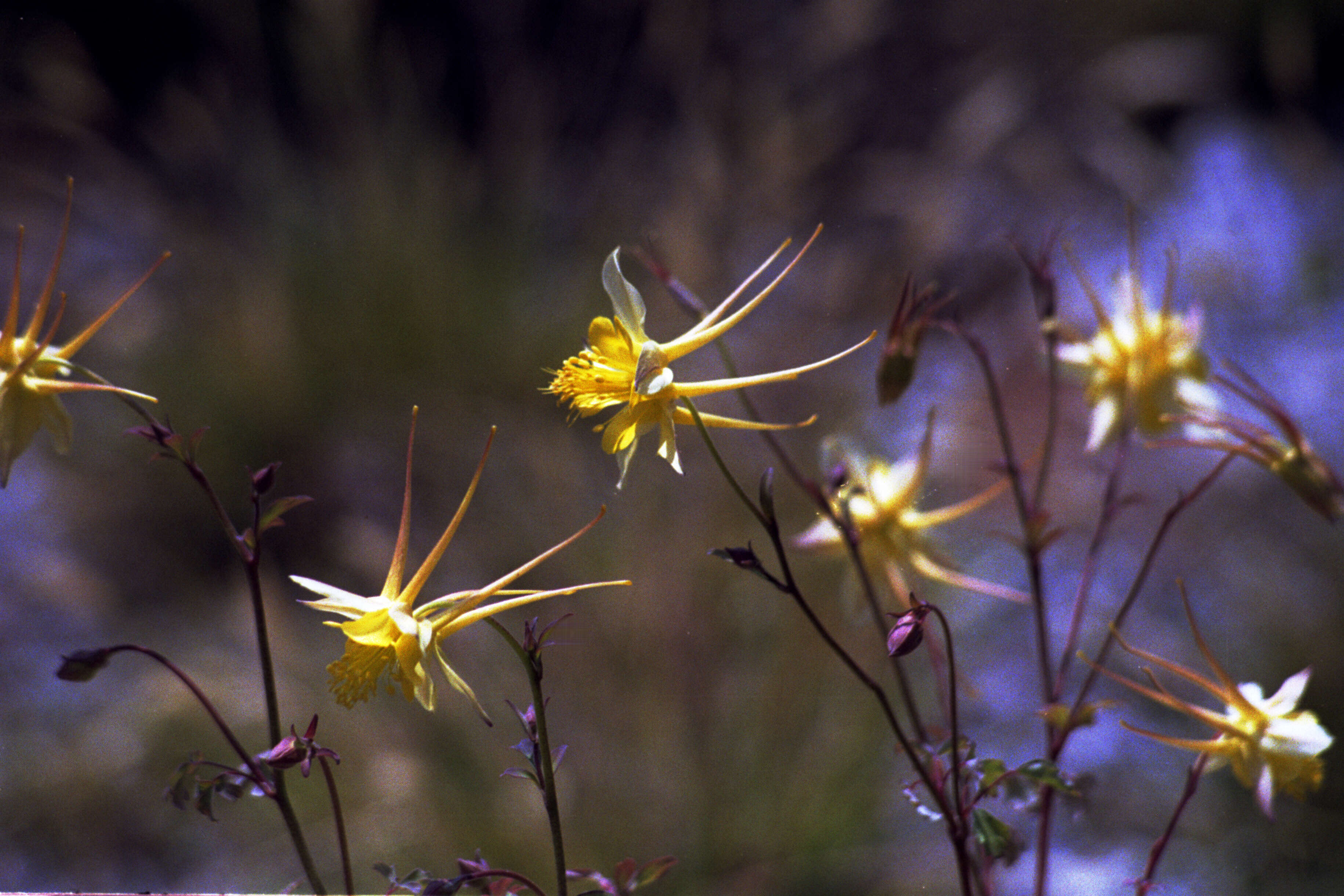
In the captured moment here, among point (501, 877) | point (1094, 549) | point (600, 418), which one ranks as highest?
point (600, 418)

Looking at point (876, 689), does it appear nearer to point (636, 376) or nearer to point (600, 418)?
point (636, 376)

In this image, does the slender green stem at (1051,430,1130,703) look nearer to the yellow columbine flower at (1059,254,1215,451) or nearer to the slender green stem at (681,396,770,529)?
the yellow columbine flower at (1059,254,1215,451)

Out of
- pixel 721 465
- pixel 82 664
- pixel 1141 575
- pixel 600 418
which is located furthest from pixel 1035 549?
pixel 600 418

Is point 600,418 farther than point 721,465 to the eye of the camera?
Yes

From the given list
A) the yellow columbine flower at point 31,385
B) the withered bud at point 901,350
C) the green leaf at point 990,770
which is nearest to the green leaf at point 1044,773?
the green leaf at point 990,770

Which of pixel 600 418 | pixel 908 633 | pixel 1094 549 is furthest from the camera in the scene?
pixel 600 418

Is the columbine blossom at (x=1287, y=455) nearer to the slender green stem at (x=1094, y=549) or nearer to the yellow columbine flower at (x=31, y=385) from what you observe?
the slender green stem at (x=1094, y=549)
